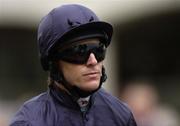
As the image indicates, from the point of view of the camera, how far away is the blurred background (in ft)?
43.0

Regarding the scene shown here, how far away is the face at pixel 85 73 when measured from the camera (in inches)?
176

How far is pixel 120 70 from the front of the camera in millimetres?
14234

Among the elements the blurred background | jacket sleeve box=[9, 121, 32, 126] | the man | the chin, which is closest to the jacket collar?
the man

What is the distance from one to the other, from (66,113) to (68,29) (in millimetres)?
463

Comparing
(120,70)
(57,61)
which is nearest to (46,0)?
(120,70)

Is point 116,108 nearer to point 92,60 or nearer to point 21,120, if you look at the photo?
point 92,60

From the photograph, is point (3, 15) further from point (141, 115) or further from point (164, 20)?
point (141, 115)

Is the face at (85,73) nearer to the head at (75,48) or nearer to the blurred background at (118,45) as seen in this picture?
the head at (75,48)

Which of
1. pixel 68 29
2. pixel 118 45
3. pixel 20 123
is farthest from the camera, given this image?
pixel 118 45

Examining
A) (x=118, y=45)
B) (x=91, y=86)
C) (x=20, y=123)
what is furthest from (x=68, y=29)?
(x=118, y=45)

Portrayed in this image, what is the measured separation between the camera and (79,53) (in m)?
4.52

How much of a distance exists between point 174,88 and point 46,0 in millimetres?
3019

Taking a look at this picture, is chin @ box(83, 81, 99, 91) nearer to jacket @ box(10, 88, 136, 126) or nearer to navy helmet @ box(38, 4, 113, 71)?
jacket @ box(10, 88, 136, 126)

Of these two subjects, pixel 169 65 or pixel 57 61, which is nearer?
pixel 57 61
